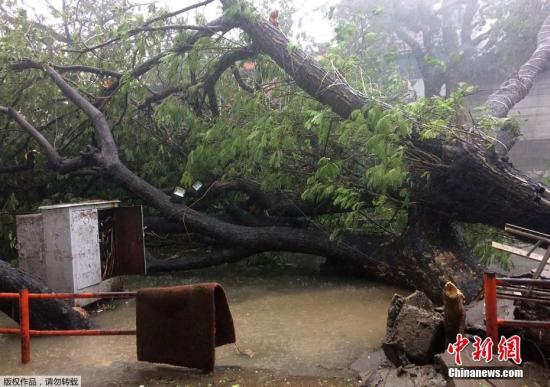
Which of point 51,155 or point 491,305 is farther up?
point 51,155

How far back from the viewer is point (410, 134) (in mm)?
5008

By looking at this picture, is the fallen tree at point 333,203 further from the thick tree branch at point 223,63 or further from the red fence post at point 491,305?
the red fence post at point 491,305

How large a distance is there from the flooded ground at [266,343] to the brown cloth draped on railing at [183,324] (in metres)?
0.18

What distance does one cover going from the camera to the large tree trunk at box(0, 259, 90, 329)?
15.0 feet

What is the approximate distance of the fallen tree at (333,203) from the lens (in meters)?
4.84

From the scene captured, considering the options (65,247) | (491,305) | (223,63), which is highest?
(223,63)

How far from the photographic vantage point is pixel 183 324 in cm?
348

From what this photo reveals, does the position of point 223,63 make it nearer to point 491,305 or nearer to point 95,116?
point 95,116

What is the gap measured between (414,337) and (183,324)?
1745mm

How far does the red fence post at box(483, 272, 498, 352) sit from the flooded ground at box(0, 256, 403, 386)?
105 cm

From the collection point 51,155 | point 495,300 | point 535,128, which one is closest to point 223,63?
point 51,155

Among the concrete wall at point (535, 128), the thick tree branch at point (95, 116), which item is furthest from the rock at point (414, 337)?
the concrete wall at point (535, 128)

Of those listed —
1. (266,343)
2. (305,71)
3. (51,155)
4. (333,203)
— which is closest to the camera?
(266,343)

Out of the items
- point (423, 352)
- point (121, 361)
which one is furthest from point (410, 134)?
point (121, 361)
